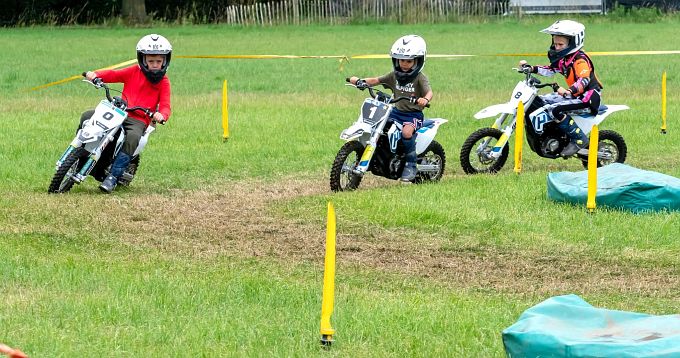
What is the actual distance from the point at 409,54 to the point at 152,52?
2.85m

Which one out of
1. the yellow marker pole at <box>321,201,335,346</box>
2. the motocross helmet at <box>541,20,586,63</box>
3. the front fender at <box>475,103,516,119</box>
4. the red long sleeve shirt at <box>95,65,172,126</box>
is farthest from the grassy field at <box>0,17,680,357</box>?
the motocross helmet at <box>541,20,586,63</box>

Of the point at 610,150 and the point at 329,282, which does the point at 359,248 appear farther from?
the point at 610,150

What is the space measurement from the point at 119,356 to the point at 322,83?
75.7 ft

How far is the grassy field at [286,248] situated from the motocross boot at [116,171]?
143 millimetres

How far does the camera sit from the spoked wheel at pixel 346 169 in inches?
541

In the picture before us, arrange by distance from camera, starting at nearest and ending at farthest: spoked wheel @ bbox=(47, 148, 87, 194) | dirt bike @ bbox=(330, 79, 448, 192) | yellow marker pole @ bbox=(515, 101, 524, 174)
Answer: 1. spoked wheel @ bbox=(47, 148, 87, 194)
2. dirt bike @ bbox=(330, 79, 448, 192)
3. yellow marker pole @ bbox=(515, 101, 524, 174)

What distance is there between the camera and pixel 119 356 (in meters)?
6.76

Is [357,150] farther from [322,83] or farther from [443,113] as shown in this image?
[322,83]

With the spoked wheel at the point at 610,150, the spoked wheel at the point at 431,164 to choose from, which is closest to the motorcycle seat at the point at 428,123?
the spoked wheel at the point at 431,164

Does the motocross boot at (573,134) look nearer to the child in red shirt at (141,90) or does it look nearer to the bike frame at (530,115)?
the bike frame at (530,115)

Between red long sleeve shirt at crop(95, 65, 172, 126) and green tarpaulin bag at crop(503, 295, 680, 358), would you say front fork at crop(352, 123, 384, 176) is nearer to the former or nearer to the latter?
red long sleeve shirt at crop(95, 65, 172, 126)

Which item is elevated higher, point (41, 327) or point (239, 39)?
point (41, 327)

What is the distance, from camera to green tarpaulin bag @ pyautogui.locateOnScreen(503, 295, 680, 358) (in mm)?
5957

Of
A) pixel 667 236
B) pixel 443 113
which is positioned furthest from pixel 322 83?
pixel 667 236
